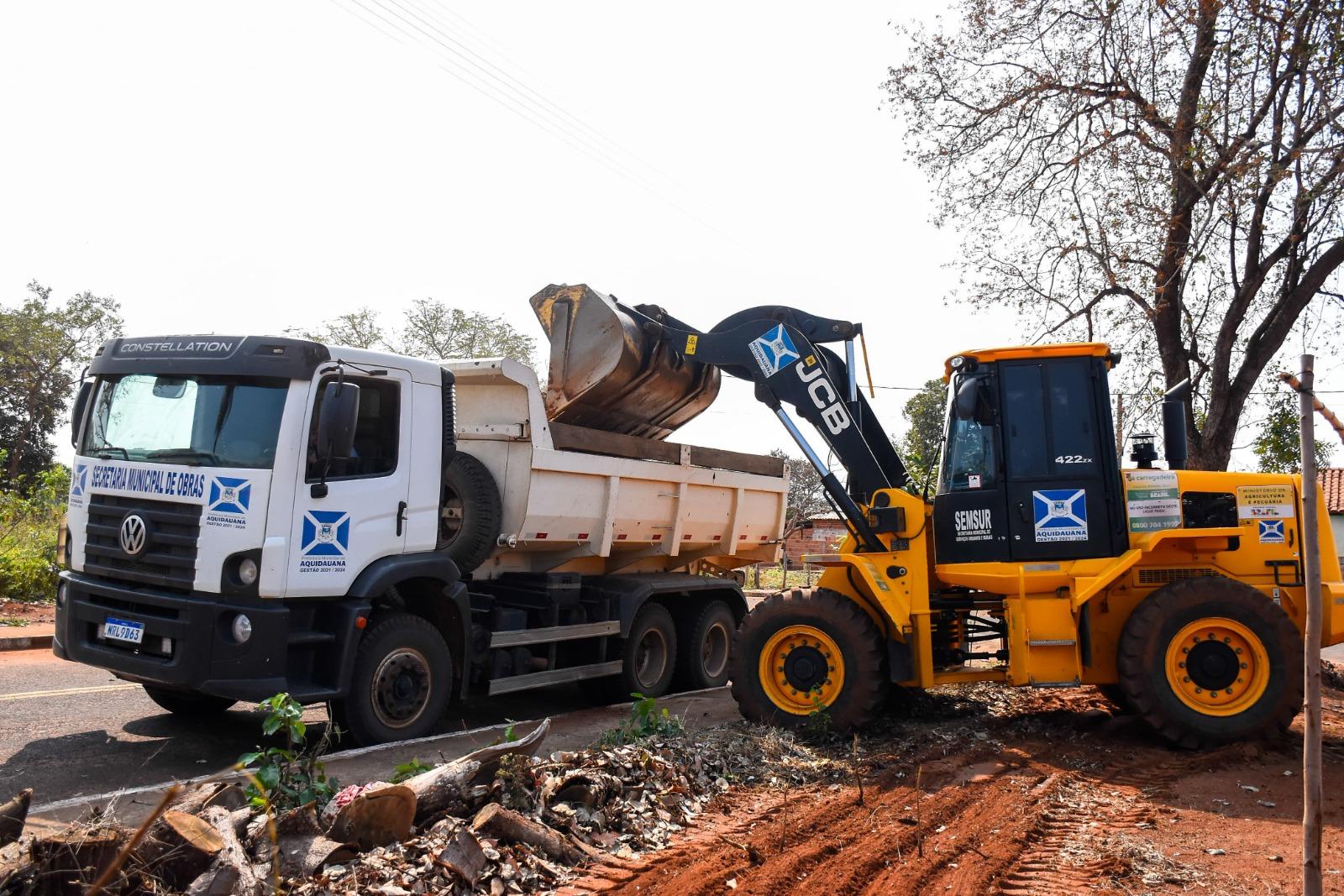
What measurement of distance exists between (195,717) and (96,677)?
2.31 m

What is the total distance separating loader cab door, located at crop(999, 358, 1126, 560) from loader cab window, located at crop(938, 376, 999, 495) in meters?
0.10

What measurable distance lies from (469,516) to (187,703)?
8.35 feet

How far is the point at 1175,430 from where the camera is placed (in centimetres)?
805

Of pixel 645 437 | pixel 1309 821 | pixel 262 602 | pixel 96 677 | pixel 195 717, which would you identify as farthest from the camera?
pixel 645 437

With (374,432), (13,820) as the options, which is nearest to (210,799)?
(13,820)

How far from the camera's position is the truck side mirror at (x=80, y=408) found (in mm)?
6727

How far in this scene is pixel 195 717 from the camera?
7.51 meters

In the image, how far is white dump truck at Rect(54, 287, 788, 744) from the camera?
A: 6.01 meters

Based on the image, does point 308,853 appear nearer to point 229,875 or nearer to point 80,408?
point 229,875

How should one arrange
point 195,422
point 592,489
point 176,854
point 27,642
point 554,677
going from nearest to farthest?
point 176,854, point 195,422, point 554,677, point 592,489, point 27,642

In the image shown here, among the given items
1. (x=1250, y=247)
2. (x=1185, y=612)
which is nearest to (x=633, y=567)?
(x=1185, y=612)

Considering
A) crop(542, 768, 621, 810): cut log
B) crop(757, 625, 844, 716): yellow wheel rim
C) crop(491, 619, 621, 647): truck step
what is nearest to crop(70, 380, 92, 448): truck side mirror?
crop(491, 619, 621, 647): truck step

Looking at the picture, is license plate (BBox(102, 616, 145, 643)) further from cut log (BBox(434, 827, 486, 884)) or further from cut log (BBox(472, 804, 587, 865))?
cut log (BBox(434, 827, 486, 884))

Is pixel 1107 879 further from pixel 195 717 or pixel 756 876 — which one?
pixel 195 717
